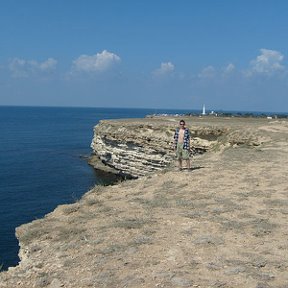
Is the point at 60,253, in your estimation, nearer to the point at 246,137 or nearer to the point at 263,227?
the point at 263,227

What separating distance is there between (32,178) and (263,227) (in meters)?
42.2

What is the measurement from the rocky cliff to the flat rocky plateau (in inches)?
958

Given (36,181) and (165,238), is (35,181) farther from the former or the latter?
(165,238)

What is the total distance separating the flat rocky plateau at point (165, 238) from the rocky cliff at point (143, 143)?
79.8ft

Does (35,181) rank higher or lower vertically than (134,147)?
lower

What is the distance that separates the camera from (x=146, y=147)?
164ft

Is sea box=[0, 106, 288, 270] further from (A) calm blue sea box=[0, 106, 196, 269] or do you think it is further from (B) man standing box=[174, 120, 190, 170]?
(B) man standing box=[174, 120, 190, 170]

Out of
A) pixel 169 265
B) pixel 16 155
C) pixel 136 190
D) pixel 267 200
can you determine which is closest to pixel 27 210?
pixel 136 190

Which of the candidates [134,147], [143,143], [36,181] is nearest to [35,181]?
[36,181]

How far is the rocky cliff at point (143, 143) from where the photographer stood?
44.7 meters

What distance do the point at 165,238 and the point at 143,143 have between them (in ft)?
130

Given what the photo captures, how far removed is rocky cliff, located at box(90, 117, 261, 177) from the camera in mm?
44719

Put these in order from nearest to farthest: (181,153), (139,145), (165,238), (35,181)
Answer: (165,238), (181,153), (35,181), (139,145)

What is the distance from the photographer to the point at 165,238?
1077cm
